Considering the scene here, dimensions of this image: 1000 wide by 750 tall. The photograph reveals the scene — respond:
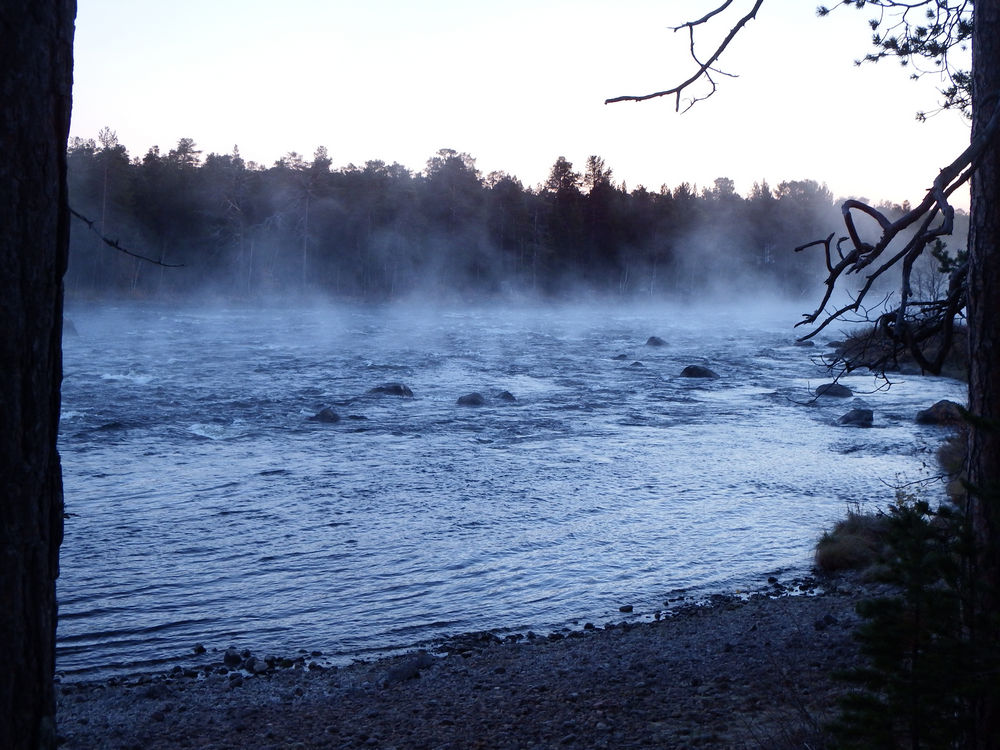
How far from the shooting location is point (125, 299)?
48.6 m

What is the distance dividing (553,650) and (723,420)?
40.9 ft

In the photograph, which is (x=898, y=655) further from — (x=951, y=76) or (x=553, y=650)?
(x=951, y=76)

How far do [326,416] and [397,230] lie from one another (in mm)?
46191

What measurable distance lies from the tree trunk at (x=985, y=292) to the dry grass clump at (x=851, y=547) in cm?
509

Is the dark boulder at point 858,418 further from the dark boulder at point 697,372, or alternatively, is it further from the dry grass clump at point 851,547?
the dry grass clump at point 851,547

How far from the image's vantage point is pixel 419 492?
1212cm

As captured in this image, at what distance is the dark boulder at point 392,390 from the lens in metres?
20.8

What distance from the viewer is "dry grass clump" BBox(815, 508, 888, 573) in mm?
8672

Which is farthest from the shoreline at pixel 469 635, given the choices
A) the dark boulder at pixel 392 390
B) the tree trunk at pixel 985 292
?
the dark boulder at pixel 392 390

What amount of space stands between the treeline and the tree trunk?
43489 millimetres

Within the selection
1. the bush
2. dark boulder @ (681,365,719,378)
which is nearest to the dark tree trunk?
the bush

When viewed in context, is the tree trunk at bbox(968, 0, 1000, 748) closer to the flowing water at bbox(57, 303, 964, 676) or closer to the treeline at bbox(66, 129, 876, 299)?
the flowing water at bbox(57, 303, 964, 676)

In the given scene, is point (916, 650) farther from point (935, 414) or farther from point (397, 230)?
point (397, 230)

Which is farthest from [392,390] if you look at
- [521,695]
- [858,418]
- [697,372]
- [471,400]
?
[521,695]
